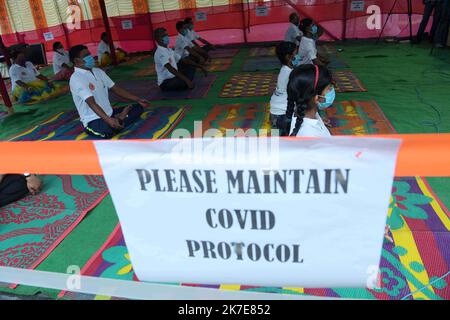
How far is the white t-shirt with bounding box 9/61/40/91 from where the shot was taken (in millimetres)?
5779

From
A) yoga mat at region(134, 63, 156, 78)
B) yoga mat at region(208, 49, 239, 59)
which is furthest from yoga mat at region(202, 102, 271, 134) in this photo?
yoga mat at region(208, 49, 239, 59)

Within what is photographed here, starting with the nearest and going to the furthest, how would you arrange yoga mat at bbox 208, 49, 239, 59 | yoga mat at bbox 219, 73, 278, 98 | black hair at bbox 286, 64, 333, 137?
1. black hair at bbox 286, 64, 333, 137
2. yoga mat at bbox 219, 73, 278, 98
3. yoga mat at bbox 208, 49, 239, 59

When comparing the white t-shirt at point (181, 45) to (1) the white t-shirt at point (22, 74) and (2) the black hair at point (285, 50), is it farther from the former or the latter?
(2) the black hair at point (285, 50)

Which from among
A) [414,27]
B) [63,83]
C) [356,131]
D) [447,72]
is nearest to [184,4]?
[63,83]

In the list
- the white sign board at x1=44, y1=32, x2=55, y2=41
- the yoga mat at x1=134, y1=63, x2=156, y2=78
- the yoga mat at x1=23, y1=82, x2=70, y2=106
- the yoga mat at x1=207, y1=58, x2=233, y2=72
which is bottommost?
the yoga mat at x1=134, y1=63, x2=156, y2=78

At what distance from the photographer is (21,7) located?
9.92m

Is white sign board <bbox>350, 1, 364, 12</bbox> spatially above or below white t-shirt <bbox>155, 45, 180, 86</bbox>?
above

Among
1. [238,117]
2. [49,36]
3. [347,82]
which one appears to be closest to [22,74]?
[238,117]

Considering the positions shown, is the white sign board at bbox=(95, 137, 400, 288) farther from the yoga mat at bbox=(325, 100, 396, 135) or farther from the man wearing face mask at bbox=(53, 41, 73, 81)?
the man wearing face mask at bbox=(53, 41, 73, 81)

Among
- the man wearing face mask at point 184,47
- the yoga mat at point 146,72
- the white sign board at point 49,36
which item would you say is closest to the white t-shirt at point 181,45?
the man wearing face mask at point 184,47

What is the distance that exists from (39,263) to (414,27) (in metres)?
8.62

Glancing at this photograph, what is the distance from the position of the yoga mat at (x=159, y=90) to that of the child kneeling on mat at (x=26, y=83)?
1.23 m

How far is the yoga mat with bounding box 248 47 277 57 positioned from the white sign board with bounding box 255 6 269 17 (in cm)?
95

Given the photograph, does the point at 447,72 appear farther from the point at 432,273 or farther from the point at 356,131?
the point at 432,273
